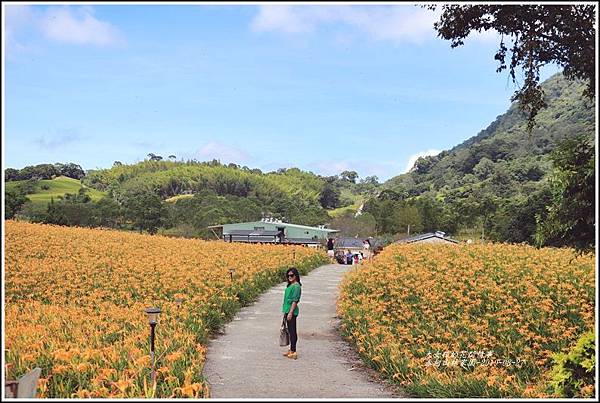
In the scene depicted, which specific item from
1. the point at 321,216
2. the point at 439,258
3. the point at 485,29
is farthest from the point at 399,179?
the point at 485,29

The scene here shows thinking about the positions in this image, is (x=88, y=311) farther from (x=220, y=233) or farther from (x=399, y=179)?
(x=399, y=179)

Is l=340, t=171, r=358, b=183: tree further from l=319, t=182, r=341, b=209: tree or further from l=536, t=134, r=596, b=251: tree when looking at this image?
l=536, t=134, r=596, b=251: tree

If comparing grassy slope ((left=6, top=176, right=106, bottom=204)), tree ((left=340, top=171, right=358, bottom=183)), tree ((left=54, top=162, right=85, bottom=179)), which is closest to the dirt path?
grassy slope ((left=6, top=176, right=106, bottom=204))

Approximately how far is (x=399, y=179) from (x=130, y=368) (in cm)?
11634

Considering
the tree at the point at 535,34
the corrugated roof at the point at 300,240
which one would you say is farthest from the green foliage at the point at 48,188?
the tree at the point at 535,34

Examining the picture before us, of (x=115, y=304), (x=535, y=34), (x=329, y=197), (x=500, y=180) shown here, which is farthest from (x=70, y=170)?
(x=535, y=34)

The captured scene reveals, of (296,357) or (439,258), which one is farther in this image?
(439,258)

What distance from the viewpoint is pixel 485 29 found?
23.5 feet

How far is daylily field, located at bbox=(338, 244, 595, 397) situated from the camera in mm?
6992

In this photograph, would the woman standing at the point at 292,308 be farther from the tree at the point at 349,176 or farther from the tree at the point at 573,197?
the tree at the point at 349,176

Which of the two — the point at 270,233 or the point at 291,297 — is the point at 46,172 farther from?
the point at 291,297

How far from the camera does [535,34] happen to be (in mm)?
6805

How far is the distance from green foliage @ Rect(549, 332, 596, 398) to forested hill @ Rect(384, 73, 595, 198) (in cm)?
4061

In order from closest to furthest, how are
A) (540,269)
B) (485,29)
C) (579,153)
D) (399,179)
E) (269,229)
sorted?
(579,153)
(485,29)
(540,269)
(269,229)
(399,179)
